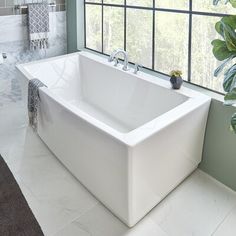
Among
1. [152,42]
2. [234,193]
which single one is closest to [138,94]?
[152,42]

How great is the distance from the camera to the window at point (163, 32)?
2477 millimetres

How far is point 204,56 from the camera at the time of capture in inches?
99.7

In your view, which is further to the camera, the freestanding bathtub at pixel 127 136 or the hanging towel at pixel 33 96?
the hanging towel at pixel 33 96

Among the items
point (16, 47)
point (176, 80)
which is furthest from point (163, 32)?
point (16, 47)

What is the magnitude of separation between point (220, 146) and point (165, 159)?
549mm

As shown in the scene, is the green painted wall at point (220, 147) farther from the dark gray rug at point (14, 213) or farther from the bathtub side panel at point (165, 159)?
the dark gray rug at point (14, 213)

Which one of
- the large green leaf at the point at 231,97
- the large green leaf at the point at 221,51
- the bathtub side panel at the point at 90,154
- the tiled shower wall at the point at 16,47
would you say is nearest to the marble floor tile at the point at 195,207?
the bathtub side panel at the point at 90,154

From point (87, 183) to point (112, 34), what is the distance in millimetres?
1940

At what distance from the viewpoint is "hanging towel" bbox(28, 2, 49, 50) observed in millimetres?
3537

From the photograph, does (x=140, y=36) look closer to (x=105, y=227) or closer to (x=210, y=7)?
(x=210, y=7)

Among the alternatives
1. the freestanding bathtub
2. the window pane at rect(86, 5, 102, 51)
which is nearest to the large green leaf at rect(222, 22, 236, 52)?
the freestanding bathtub

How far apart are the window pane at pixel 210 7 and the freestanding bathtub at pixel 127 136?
2.18 ft

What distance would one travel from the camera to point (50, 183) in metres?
2.39

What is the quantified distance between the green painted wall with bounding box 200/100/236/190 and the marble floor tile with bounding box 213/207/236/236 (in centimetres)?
30
